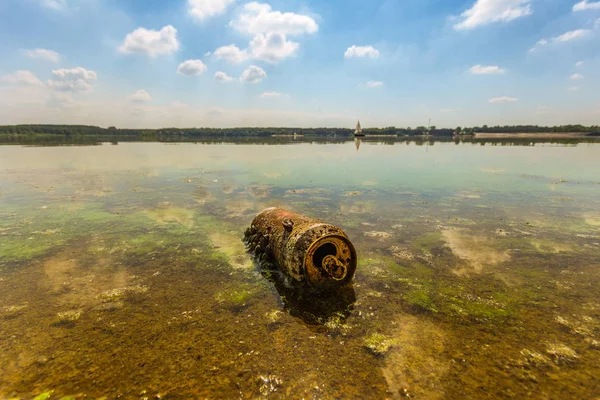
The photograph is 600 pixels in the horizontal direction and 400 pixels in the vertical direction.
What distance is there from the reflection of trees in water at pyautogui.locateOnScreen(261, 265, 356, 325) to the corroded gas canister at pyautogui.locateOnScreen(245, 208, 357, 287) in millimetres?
239

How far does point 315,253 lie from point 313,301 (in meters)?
1.22

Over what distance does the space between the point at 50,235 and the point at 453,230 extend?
1456 cm

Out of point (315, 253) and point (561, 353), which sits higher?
point (315, 253)

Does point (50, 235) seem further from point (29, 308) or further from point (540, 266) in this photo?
point (540, 266)

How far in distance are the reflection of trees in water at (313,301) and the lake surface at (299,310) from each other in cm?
4

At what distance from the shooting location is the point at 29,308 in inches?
232

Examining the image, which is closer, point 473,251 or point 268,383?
point 268,383

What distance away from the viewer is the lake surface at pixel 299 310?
A: 4199 millimetres

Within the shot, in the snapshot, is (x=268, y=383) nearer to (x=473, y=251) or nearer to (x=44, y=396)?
(x=44, y=396)

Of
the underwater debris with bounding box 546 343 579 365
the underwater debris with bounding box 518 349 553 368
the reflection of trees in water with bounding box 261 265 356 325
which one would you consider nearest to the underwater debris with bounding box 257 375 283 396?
the reflection of trees in water with bounding box 261 265 356 325

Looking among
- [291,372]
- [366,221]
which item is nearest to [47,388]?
[291,372]

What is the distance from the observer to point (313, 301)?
6.30 meters

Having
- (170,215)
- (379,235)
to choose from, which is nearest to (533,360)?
(379,235)

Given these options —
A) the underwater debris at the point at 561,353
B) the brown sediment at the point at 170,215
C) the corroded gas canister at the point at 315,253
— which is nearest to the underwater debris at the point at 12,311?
the corroded gas canister at the point at 315,253
